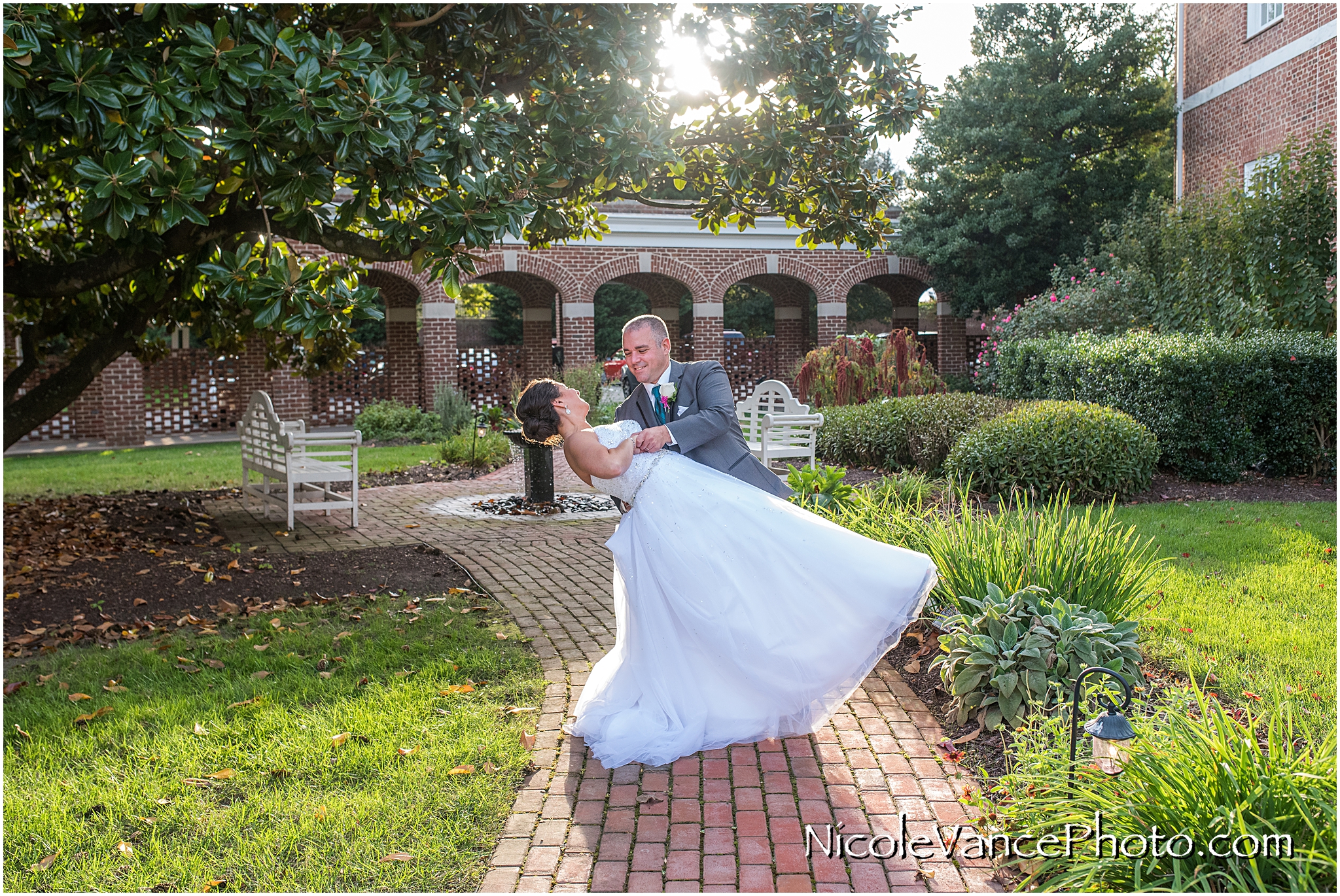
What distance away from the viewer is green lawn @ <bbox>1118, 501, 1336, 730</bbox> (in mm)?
4363

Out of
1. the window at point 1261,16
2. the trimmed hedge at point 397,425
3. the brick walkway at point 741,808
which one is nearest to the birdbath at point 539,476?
the brick walkway at point 741,808

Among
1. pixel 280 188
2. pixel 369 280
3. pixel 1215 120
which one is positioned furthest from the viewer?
pixel 369 280

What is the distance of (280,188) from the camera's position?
494cm

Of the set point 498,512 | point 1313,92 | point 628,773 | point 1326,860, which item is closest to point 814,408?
point 498,512

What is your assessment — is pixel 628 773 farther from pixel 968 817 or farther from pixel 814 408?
pixel 814 408

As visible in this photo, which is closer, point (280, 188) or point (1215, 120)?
point (280, 188)

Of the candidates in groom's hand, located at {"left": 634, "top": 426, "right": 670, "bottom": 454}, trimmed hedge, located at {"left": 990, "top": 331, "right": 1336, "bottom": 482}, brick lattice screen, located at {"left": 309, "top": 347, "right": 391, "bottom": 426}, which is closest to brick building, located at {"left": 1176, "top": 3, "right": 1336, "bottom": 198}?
trimmed hedge, located at {"left": 990, "top": 331, "right": 1336, "bottom": 482}

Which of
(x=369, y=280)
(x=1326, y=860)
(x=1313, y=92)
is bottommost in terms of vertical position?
(x=1326, y=860)

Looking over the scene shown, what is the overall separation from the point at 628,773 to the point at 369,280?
22220 mm

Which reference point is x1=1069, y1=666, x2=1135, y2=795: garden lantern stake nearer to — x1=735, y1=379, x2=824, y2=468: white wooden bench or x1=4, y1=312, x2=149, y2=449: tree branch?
x1=735, y1=379, x2=824, y2=468: white wooden bench

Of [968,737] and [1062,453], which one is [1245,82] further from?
[968,737]

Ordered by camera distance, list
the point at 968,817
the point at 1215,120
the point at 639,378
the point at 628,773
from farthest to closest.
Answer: the point at 1215,120
the point at 639,378
the point at 628,773
the point at 968,817

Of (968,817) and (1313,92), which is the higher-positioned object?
(1313,92)

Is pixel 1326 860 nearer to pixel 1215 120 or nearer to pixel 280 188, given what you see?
pixel 280 188
